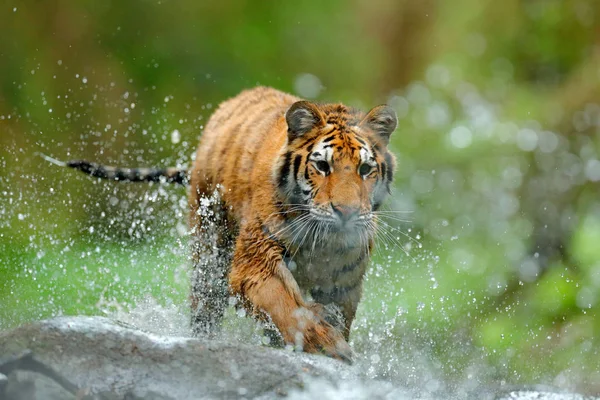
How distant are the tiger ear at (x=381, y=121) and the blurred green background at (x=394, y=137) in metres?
2.68

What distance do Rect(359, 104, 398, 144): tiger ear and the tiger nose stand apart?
1.89ft

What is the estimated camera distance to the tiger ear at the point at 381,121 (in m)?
4.28

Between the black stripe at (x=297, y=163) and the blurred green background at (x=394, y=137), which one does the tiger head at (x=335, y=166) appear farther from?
the blurred green background at (x=394, y=137)

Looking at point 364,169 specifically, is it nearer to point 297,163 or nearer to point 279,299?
point 297,163

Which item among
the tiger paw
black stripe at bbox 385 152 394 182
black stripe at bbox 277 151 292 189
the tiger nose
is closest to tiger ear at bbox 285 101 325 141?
black stripe at bbox 277 151 292 189

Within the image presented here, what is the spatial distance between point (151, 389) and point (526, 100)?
7573mm

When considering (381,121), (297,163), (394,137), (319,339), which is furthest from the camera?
(394,137)

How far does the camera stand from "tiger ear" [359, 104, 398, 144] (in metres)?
4.28

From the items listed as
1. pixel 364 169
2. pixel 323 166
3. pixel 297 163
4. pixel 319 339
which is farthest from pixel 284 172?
pixel 319 339

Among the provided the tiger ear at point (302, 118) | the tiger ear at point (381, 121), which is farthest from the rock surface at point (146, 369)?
the tiger ear at point (381, 121)

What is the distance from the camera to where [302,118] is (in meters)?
4.16

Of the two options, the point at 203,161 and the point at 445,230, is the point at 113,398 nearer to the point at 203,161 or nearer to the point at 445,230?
the point at 203,161

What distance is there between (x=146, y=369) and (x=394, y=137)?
7170mm

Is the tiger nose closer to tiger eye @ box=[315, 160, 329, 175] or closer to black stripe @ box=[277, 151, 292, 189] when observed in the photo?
tiger eye @ box=[315, 160, 329, 175]
